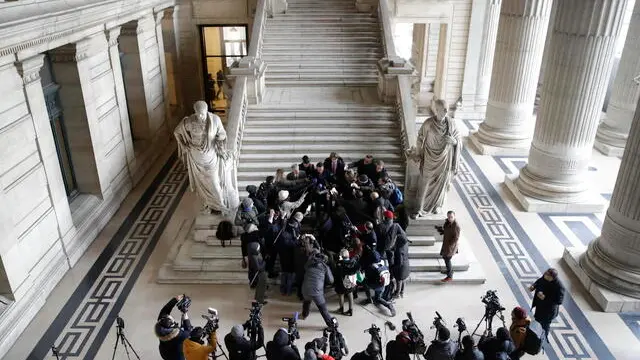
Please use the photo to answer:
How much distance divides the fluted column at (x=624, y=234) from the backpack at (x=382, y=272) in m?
3.96

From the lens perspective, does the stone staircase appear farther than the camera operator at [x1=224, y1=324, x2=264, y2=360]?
Yes

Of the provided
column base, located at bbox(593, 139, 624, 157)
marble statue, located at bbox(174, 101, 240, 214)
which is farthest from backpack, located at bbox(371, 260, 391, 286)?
column base, located at bbox(593, 139, 624, 157)

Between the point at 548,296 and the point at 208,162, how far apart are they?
5973 mm

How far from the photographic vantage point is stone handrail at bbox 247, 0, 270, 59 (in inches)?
574

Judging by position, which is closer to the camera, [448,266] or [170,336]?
[170,336]

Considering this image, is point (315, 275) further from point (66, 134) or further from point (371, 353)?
point (66, 134)

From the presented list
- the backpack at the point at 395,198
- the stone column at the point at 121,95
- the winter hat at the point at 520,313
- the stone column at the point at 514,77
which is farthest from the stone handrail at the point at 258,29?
the winter hat at the point at 520,313

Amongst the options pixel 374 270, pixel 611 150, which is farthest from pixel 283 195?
pixel 611 150

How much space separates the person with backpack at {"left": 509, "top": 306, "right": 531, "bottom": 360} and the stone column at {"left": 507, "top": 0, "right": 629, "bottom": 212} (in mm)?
5810

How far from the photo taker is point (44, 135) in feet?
31.4

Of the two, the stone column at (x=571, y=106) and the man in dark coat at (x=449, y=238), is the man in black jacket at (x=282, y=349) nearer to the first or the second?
the man in dark coat at (x=449, y=238)

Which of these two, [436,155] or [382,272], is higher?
[436,155]

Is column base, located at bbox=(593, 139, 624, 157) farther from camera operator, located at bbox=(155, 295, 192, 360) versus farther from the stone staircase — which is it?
camera operator, located at bbox=(155, 295, 192, 360)

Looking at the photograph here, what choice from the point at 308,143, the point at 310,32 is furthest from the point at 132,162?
the point at 310,32
